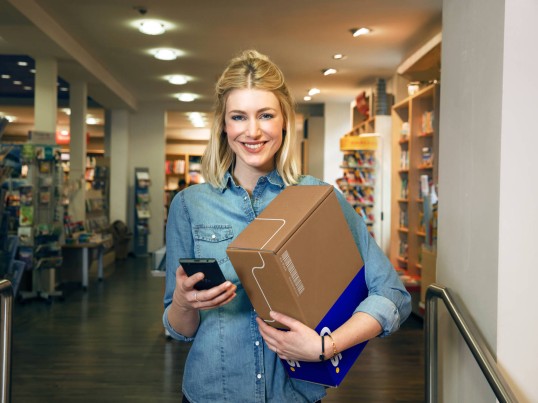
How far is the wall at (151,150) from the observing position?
13273 millimetres

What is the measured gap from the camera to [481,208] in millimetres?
1743

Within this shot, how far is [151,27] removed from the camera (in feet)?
22.1

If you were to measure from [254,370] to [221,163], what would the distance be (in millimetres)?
511

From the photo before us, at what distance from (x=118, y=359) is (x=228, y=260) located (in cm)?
363

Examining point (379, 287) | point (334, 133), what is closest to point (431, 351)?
point (379, 287)

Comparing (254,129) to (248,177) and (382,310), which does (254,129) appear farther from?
(382,310)

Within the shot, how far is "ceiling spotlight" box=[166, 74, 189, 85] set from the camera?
32.8 ft

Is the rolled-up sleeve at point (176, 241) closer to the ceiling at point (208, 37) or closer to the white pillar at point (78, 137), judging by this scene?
the ceiling at point (208, 37)

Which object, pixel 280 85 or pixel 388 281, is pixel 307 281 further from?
pixel 280 85

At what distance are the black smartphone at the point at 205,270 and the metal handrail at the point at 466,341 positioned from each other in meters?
0.81

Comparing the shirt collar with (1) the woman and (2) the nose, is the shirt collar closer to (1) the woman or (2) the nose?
(1) the woman

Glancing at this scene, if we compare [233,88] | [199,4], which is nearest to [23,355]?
[199,4]

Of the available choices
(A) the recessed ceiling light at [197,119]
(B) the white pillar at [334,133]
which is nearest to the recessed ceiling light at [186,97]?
(A) the recessed ceiling light at [197,119]

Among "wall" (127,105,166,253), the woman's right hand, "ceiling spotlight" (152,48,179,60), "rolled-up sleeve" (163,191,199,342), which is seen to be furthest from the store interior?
the woman's right hand
